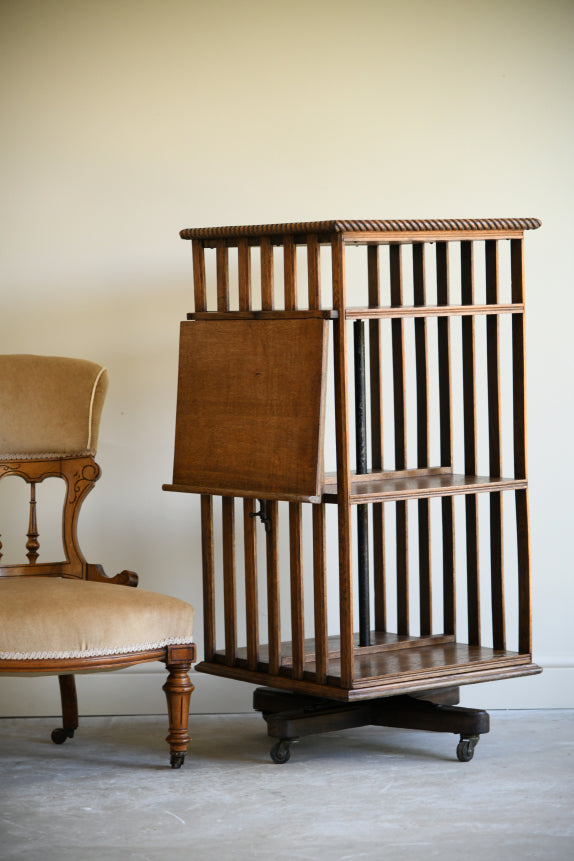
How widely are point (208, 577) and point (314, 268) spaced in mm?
914

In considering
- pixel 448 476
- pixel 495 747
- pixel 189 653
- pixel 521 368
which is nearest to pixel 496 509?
pixel 448 476

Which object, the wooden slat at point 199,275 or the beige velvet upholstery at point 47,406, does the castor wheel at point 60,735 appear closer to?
the beige velvet upholstery at point 47,406

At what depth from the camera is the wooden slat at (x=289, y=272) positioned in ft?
9.48

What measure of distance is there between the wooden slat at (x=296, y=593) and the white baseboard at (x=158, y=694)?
26.8 inches

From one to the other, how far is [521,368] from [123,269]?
50.2 inches

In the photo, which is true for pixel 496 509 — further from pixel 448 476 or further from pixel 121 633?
pixel 121 633

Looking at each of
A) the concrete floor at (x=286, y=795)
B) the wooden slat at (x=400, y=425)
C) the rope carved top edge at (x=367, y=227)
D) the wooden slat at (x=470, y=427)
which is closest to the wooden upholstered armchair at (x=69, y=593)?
the concrete floor at (x=286, y=795)

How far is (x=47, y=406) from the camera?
3229 millimetres

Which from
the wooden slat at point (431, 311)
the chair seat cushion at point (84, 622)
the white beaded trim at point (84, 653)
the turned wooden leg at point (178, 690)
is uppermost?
the wooden slat at point (431, 311)

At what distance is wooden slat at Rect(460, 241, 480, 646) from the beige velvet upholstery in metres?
1.01

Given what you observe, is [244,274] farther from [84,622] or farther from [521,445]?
[84,622]

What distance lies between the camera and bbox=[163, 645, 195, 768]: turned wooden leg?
2850 mm

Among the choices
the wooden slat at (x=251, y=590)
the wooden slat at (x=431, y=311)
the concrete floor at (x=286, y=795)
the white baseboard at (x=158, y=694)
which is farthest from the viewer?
the white baseboard at (x=158, y=694)

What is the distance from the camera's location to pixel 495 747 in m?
3.10
